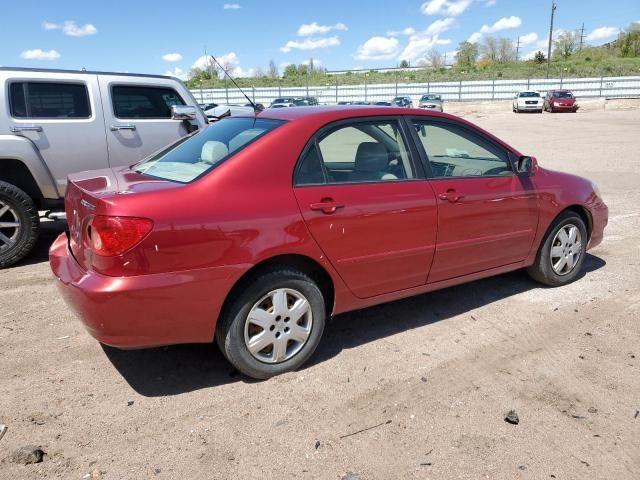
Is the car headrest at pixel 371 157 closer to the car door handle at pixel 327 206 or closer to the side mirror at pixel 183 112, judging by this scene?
the car door handle at pixel 327 206

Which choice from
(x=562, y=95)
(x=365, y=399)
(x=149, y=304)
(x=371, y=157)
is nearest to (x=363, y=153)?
(x=371, y=157)

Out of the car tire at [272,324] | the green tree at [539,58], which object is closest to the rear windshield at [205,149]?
the car tire at [272,324]

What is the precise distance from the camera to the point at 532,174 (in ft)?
14.3

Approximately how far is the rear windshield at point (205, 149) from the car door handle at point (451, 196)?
4.10ft

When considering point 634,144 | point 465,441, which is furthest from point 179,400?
point 634,144

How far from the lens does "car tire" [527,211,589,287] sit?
4668 mm

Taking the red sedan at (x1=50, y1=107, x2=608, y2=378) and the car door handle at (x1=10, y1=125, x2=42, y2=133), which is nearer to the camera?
the red sedan at (x1=50, y1=107, x2=608, y2=378)

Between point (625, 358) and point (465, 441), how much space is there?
1.55m

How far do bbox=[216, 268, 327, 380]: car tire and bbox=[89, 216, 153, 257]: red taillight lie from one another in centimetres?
65

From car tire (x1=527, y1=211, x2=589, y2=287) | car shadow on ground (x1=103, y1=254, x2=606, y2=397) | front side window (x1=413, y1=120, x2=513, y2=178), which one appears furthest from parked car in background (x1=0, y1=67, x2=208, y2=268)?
car tire (x1=527, y1=211, x2=589, y2=287)

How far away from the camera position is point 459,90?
46344 mm

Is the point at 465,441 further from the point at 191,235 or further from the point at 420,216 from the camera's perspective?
the point at 191,235

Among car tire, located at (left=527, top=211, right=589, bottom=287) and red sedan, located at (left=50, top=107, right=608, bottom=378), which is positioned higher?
red sedan, located at (left=50, top=107, right=608, bottom=378)

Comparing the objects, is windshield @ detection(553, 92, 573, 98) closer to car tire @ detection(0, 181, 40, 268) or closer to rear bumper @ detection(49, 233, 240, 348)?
car tire @ detection(0, 181, 40, 268)
